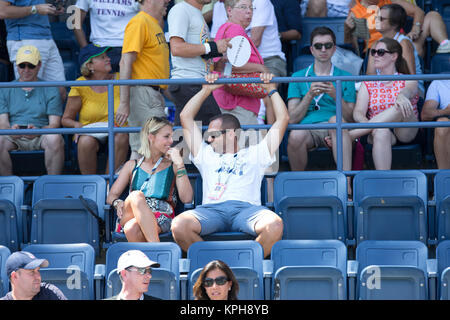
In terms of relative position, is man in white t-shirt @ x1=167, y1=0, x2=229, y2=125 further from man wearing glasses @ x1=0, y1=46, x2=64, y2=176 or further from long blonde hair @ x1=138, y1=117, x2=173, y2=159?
man wearing glasses @ x1=0, y1=46, x2=64, y2=176

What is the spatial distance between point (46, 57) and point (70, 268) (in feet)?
10.5

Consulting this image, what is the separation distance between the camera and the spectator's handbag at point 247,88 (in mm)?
7312

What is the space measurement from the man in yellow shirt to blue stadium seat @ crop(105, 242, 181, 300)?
1.64 m

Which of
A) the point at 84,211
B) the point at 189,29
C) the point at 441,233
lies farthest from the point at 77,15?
the point at 441,233

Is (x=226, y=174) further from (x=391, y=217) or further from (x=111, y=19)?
(x=111, y=19)

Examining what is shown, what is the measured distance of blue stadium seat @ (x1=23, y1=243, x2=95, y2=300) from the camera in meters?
5.89

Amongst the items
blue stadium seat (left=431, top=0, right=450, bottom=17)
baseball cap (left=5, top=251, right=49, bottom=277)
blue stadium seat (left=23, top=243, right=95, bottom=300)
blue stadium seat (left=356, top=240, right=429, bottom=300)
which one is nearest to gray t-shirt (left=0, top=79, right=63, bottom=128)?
blue stadium seat (left=23, top=243, right=95, bottom=300)

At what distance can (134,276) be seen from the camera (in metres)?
5.53

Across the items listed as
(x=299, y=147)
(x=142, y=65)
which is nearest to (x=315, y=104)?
(x=299, y=147)

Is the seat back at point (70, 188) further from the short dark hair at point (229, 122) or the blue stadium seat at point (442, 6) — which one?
the blue stadium seat at point (442, 6)

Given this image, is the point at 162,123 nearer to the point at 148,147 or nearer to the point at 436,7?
the point at 148,147

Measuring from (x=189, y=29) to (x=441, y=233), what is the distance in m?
2.38

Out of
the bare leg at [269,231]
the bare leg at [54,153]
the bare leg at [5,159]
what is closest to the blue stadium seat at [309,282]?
the bare leg at [269,231]

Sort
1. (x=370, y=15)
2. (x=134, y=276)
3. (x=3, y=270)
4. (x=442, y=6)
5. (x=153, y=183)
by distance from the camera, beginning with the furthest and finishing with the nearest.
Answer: (x=442, y=6), (x=370, y=15), (x=153, y=183), (x=3, y=270), (x=134, y=276)
